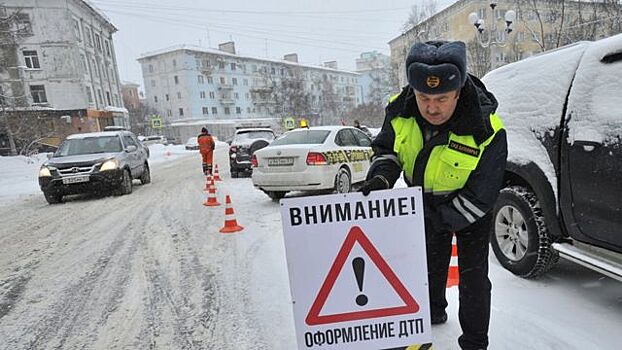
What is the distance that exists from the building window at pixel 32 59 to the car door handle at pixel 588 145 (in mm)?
47822

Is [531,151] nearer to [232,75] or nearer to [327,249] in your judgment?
[327,249]

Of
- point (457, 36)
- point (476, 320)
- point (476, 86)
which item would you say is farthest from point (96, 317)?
point (457, 36)

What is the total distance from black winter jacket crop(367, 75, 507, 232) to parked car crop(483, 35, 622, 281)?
1.05 m

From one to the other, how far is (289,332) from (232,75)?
7186 cm

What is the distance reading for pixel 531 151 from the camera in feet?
10.6

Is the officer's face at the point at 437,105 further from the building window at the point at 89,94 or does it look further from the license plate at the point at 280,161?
the building window at the point at 89,94

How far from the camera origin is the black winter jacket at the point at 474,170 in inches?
79.0

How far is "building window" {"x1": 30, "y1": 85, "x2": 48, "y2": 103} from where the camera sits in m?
39.3

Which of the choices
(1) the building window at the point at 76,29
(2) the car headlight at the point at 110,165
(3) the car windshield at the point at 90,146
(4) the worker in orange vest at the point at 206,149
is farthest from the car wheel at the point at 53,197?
(1) the building window at the point at 76,29

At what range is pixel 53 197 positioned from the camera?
→ 30.2 ft

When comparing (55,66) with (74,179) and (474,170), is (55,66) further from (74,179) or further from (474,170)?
(474,170)

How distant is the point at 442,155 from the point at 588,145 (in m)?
1.34

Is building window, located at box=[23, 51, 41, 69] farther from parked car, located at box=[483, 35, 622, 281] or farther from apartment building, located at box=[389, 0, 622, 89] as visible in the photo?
parked car, located at box=[483, 35, 622, 281]

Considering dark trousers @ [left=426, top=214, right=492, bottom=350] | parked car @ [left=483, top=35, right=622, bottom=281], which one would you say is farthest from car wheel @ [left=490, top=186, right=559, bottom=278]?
dark trousers @ [left=426, top=214, right=492, bottom=350]
